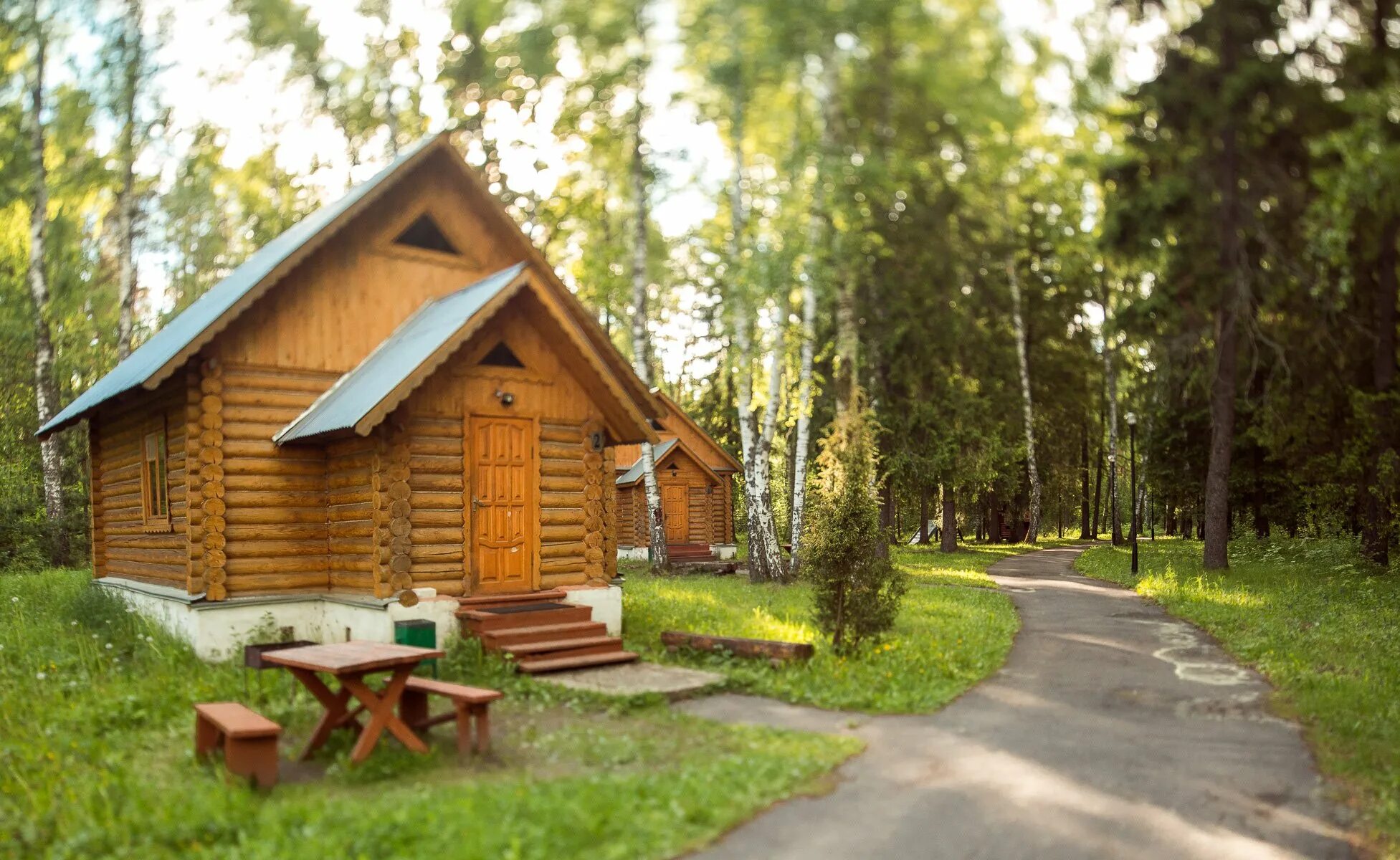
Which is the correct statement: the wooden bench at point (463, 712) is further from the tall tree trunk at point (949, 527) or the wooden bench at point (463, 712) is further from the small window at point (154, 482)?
the tall tree trunk at point (949, 527)

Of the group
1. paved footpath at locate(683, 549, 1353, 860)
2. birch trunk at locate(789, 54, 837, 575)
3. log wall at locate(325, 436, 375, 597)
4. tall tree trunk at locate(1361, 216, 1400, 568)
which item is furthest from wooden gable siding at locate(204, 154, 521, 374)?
tall tree trunk at locate(1361, 216, 1400, 568)

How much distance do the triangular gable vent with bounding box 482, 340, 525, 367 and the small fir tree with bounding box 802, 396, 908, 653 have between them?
4.54m

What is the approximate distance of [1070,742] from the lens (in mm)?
8844

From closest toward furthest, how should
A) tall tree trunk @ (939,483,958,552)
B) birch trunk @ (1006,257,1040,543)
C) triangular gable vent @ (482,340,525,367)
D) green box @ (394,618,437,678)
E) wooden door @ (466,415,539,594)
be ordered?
green box @ (394,618,437,678) → wooden door @ (466,415,539,594) → triangular gable vent @ (482,340,525,367) → birch trunk @ (1006,257,1040,543) → tall tree trunk @ (939,483,958,552)

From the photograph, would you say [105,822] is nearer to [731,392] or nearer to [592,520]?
[592,520]

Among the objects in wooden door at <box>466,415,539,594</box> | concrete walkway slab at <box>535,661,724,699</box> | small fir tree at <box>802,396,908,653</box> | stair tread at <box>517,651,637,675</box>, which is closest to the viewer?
concrete walkway slab at <box>535,661,724,699</box>

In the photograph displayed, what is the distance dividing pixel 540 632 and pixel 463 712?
14.7ft

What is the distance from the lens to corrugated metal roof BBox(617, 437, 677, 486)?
33.0 metres

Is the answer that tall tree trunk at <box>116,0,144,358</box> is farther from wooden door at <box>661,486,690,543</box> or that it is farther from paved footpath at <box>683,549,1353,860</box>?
paved footpath at <box>683,549,1353,860</box>

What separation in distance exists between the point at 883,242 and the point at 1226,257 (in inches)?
257

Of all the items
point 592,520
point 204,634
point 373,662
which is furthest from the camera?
point 592,520

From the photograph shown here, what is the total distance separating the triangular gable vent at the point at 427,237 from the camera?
53.3 feet

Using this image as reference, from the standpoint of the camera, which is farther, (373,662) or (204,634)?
(204,634)

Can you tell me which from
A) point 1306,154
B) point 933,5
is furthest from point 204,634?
point 1306,154
